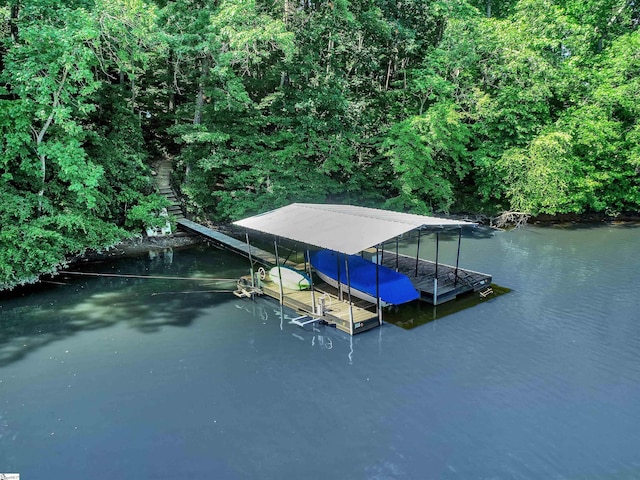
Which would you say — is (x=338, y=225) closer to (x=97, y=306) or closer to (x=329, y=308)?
(x=329, y=308)

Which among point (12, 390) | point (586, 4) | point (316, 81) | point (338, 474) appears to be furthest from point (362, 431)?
point (586, 4)

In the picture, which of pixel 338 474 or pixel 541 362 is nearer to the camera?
pixel 338 474

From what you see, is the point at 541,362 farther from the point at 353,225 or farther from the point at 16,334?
the point at 16,334

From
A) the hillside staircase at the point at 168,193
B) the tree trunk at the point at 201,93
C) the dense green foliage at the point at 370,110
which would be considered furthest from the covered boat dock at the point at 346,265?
the tree trunk at the point at 201,93

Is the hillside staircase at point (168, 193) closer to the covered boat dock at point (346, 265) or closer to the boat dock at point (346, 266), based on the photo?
the boat dock at point (346, 266)

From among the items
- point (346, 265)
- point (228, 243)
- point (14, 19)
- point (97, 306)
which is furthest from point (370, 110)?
point (97, 306)

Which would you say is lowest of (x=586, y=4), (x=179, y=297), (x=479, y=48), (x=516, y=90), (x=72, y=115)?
(x=179, y=297)
